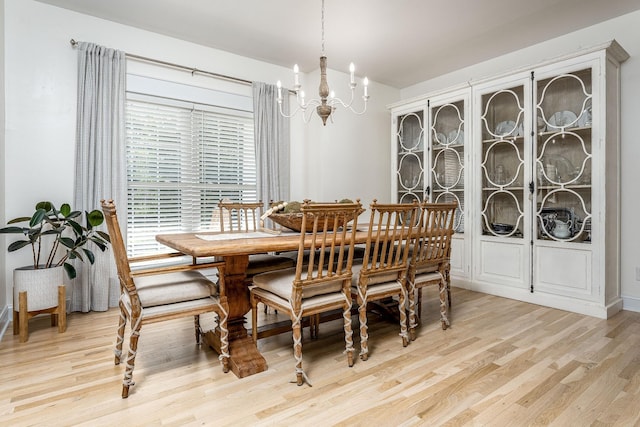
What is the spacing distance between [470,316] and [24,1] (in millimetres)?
4443

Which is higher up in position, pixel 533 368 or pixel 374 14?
pixel 374 14

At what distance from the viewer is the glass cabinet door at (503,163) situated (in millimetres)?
3529

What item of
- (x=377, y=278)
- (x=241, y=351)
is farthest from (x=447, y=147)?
(x=241, y=351)

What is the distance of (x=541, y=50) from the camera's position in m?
3.73

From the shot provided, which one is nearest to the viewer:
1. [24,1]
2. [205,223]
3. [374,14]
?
[24,1]

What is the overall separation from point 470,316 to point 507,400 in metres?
1.33

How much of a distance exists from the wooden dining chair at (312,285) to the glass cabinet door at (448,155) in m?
2.40

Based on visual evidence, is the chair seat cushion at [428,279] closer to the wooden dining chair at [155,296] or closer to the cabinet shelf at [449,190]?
the wooden dining chair at [155,296]

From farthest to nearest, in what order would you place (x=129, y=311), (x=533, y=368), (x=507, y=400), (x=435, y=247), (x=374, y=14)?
(x=374, y=14) < (x=435, y=247) < (x=533, y=368) < (x=129, y=311) < (x=507, y=400)

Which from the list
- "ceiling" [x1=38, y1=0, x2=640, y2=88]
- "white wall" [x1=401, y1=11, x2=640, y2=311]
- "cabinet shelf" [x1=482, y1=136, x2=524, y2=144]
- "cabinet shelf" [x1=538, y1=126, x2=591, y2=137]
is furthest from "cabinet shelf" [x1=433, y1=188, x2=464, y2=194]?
"ceiling" [x1=38, y1=0, x2=640, y2=88]

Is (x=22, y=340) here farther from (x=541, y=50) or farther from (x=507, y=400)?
(x=541, y=50)

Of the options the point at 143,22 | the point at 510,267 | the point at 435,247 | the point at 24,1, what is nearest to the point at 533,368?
the point at 435,247

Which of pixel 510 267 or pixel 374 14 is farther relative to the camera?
pixel 510 267

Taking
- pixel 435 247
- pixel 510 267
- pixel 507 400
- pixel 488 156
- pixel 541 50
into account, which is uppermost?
pixel 541 50
